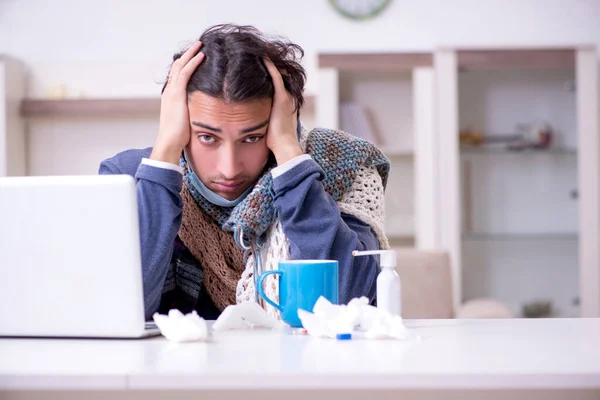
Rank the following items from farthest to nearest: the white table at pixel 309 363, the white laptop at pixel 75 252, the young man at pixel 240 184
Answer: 1. the young man at pixel 240 184
2. the white laptop at pixel 75 252
3. the white table at pixel 309 363

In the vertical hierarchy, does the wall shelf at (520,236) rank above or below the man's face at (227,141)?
below

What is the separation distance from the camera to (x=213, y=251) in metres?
1.66

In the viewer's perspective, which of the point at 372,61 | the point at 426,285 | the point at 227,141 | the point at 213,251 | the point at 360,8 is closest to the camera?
the point at 227,141

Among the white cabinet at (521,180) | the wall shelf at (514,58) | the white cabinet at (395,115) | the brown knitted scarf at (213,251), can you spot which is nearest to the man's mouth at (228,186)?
the brown knitted scarf at (213,251)

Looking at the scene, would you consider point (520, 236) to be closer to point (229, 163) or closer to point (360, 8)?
point (360, 8)

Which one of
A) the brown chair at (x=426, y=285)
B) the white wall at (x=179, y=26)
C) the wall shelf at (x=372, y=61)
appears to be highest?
the white wall at (x=179, y=26)

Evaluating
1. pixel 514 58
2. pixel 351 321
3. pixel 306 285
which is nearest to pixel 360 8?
pixel 514 58

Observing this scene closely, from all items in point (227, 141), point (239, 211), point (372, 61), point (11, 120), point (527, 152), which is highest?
point (372, 61)

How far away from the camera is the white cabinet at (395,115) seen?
3.73m

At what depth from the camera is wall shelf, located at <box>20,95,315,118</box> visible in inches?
150

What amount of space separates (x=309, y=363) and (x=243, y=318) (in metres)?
0.35

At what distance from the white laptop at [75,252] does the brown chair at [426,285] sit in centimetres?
164

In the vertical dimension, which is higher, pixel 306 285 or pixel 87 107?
pixel 87 107

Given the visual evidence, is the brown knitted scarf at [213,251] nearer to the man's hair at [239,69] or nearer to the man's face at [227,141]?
the man's face at [227,141]
